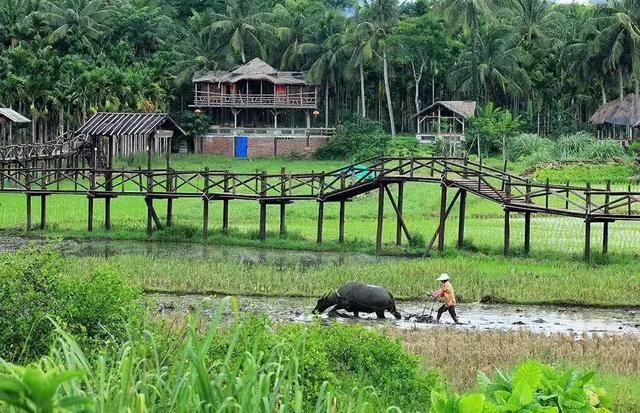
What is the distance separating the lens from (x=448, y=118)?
60688 mm

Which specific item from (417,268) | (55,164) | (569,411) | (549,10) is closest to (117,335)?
(569,411)

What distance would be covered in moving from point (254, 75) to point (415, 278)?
41.8m

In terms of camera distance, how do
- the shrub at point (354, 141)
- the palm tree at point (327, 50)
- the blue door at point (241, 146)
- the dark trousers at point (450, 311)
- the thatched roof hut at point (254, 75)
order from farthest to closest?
the palm tree at point (327, 50) < the thatched roof hut at point (254, 75) < the blue door at point (241, 146) < the shrub at point (354, 141) < the dark trousers at point (450, 311)

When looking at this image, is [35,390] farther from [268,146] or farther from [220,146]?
[220,146]

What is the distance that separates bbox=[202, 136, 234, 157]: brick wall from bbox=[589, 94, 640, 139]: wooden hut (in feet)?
66.8

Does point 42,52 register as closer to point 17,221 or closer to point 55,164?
point 55,164

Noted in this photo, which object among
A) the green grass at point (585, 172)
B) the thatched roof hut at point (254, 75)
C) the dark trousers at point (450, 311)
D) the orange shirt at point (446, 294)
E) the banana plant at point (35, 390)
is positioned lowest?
the dark trousers at point (450, 311)

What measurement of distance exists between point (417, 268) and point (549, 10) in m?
51.6

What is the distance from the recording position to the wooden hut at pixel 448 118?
5984cm

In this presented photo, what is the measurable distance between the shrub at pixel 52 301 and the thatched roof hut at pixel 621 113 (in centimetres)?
4690

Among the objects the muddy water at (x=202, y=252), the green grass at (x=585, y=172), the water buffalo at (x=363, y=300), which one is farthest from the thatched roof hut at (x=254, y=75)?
the water buffalo at (x=363, y=300)

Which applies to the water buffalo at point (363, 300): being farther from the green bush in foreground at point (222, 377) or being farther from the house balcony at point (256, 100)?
the house balcony at point (256, 100)

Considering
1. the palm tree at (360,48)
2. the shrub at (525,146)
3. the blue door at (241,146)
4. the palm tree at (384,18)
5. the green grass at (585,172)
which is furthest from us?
the palm tree at (384,18)

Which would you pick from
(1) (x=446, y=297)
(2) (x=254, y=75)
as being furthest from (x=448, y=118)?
(1) (x=446, y=297)
